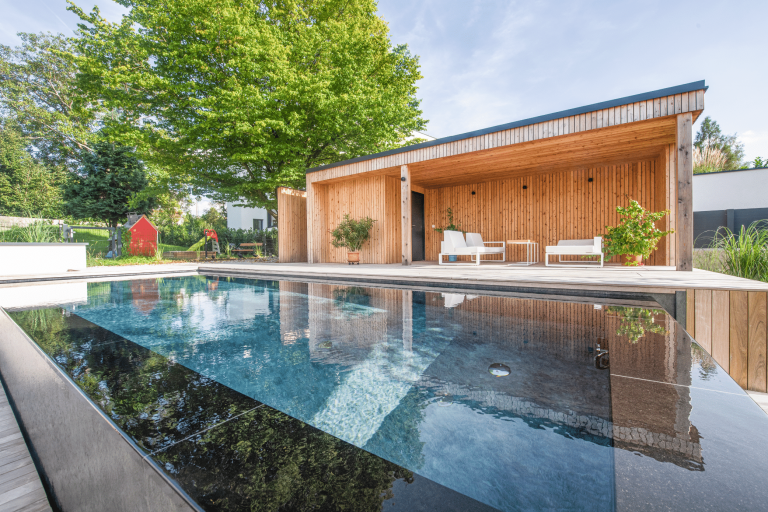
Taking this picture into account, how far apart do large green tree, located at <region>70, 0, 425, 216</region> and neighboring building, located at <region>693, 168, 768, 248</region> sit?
10.8 metres

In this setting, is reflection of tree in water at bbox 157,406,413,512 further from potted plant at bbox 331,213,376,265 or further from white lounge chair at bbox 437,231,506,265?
potted plant at bbox 331,213,376,265

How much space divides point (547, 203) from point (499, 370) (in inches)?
342

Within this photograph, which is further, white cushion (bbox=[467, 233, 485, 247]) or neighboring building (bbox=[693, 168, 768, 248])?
neighboring building (bbox=[693, 168, 768, 248])

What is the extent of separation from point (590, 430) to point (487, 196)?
374 inches

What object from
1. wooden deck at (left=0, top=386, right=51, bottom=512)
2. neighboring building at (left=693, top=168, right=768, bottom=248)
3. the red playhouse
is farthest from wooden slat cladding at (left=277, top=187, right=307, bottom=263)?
neighboring building at (left=693, top=168, right=768, bottom=248)

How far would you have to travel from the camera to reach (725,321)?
2855mm

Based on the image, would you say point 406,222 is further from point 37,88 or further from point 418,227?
point 37,88

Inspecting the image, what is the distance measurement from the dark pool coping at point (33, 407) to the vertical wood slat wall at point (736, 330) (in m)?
3.75

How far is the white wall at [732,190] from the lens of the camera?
439 inches

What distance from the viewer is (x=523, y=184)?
9.44 m

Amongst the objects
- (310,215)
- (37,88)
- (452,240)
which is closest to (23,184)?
(37,88)

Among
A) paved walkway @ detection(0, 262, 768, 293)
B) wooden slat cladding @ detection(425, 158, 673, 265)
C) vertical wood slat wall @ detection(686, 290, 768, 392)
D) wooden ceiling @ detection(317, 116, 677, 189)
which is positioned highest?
wooden ceiling @ detection(317, 116, 677, 189)

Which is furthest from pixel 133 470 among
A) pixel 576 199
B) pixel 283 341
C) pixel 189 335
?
pixel 576 199

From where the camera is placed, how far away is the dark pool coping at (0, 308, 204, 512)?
750 mm
